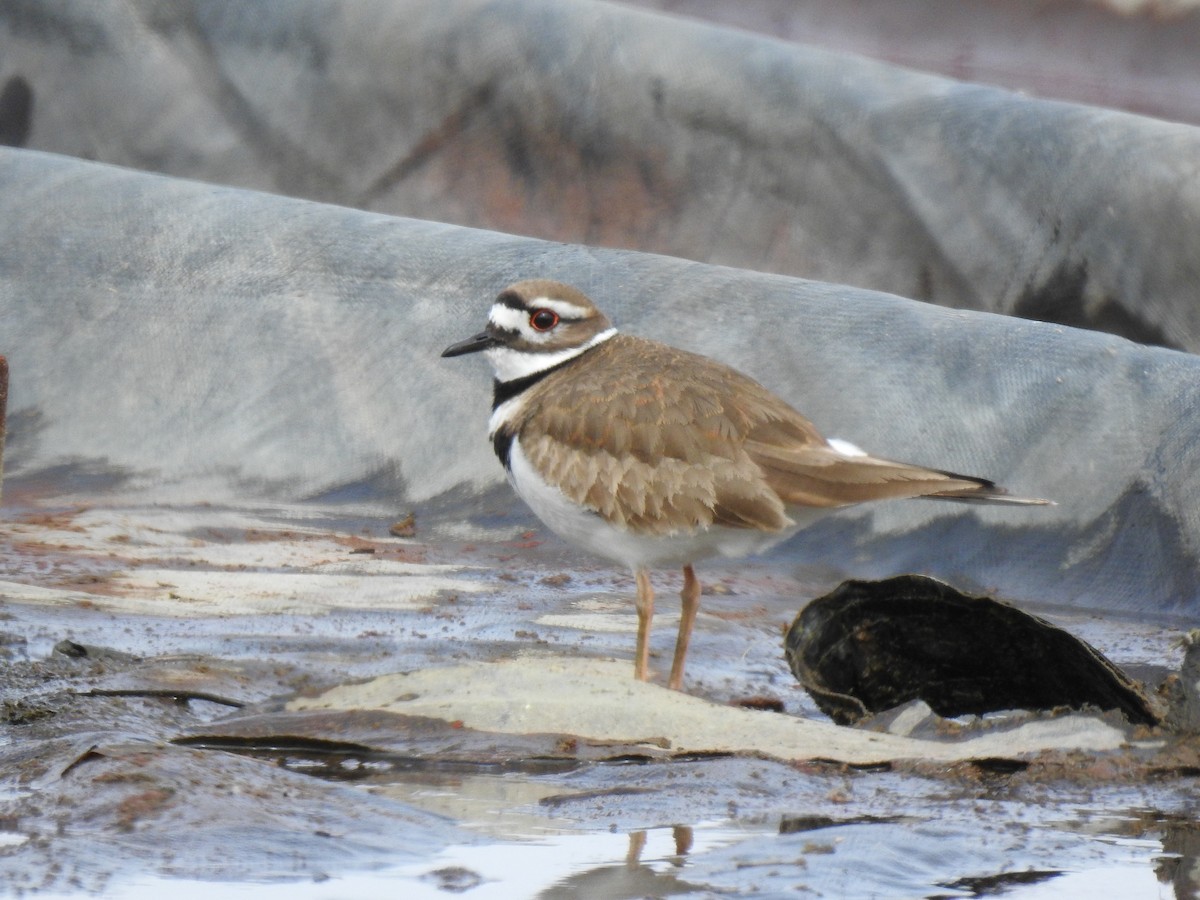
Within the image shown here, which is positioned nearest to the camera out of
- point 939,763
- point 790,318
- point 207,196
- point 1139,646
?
point 939,763

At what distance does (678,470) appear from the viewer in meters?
4.23

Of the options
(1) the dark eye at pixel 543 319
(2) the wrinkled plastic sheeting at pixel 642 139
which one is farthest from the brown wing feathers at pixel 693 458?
(2) the wrinkled plastic sheeting at pixel 642 139

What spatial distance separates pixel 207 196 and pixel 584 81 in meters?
1.81

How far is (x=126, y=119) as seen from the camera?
8.34 meters

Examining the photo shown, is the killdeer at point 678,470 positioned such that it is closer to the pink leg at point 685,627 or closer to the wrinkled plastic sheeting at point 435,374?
the pink leg at point 685,627

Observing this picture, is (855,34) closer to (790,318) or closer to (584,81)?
(584,81)

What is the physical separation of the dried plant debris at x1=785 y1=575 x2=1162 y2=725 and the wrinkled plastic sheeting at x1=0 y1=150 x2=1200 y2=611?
144cm

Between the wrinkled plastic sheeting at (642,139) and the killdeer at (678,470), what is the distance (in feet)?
9.37

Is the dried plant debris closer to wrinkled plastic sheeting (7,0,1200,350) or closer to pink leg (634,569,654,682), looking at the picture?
pink leg (634,569,654,682)

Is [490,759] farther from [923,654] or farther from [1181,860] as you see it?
[1181,860]

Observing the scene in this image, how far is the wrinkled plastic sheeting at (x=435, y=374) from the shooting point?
5480 millimetres

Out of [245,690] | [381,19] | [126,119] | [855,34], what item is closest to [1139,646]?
[245,690]

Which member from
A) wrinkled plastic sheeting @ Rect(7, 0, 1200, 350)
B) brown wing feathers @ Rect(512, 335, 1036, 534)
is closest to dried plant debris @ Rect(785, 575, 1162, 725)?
brown wing feathers @ Rect(512, 335, 1036, 534)

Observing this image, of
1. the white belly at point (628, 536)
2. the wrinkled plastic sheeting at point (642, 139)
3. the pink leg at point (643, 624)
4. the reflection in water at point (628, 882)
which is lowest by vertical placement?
the reflection in water at point (628, 882)
